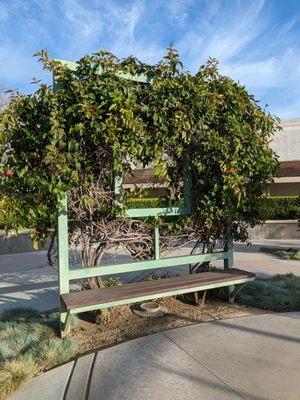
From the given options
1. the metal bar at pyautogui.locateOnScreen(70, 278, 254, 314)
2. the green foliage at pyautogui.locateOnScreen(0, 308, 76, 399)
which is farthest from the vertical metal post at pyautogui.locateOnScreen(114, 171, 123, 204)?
the green foliage at pyautogui.locateOnScreen(0, 308, 76, 399)

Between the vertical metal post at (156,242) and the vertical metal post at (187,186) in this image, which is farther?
the vertical metal post at (187,186)

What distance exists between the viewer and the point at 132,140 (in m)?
4.20

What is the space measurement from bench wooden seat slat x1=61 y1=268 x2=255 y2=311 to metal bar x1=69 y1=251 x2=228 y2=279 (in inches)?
7.3

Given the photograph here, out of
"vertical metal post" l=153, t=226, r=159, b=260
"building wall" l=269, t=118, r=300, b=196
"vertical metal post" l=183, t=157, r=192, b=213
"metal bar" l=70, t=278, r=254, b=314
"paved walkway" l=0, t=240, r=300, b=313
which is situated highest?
"building wall" l=269, t=118, r=300, b=196

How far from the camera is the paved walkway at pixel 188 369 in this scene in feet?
9.16

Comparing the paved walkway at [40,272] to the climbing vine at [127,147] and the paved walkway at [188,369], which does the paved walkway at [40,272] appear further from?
the paved walkway at [188,369]

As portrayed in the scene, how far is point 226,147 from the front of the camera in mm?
4727

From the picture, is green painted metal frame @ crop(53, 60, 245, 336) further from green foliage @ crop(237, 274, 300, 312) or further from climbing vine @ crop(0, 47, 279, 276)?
green foliage @ crop(237, 274, 300, 312)

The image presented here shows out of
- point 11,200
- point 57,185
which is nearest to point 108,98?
point 57,185

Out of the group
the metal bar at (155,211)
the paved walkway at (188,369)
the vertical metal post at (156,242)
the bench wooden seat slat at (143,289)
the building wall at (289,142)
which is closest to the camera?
the paved walkway at (188,369)

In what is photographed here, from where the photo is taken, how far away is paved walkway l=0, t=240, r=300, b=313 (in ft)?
19.2

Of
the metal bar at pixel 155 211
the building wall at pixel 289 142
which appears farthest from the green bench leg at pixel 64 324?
the building wall at pixel 289 142

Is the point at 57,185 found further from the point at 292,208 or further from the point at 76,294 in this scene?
the point at 292,208

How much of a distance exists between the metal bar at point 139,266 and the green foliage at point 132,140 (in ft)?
1.21
